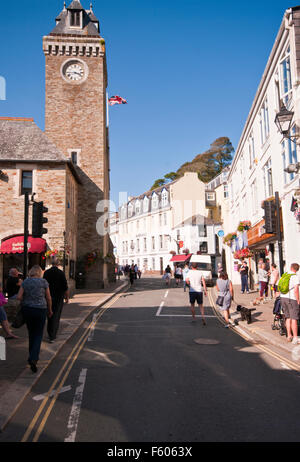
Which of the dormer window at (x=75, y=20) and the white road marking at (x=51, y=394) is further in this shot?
the dormer window at (x=75, y=20)

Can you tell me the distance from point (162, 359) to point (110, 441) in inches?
134

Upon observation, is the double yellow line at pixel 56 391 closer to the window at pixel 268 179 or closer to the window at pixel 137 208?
the window at pixel 268 179

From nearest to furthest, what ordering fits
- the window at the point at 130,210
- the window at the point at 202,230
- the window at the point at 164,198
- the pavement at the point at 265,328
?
the pavement at the point at 265,328
the window at the point at 202,230
the window at the point at 164,198
the window at the point at 130,210

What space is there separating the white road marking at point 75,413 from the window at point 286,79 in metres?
13.2

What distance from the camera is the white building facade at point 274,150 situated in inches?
526

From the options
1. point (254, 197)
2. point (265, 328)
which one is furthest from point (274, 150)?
point (265, 328)

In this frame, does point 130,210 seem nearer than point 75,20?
No

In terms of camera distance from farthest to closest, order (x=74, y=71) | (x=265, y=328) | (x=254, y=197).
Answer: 1. (x=74, y=71)
2. (x=254, y=197)
3. (x=265, y=328)

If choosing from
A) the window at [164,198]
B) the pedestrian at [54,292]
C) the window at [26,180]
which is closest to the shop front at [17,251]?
the window at [26,180]

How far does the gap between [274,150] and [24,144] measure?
46.2ft

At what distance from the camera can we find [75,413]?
4.57 m

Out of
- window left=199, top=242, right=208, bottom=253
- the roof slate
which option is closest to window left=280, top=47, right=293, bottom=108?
the roof slate

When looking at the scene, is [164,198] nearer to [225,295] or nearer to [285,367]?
[225,295]

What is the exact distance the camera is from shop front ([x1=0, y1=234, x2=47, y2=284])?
1875 cm
